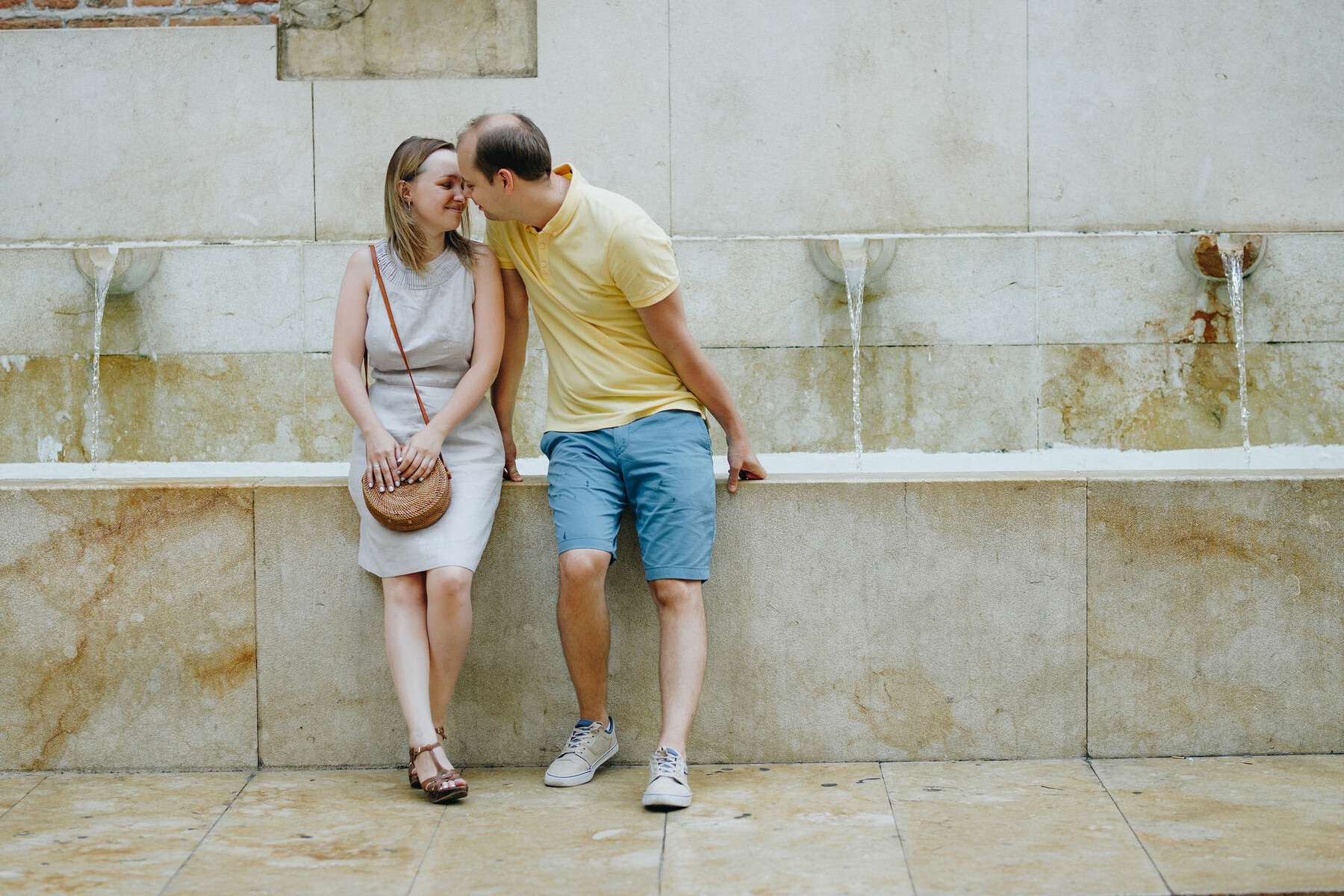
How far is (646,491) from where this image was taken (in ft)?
9.30

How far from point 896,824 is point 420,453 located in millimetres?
1373

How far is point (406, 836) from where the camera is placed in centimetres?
253

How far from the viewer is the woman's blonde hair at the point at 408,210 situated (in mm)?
2889

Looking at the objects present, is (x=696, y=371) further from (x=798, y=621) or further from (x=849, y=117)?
(x=849, y=117)

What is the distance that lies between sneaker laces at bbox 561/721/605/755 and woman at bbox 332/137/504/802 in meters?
0.30

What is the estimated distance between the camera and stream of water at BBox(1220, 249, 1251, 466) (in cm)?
535

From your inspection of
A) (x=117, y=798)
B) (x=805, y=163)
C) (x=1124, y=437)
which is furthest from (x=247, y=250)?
(x=1124, y=437)

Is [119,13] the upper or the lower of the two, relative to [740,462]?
upper

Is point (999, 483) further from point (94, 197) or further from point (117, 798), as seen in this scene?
point (94, 197)

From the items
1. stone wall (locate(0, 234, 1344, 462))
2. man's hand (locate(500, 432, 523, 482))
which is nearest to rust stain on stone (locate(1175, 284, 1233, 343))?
stone wall (locate(0, 234, 1344, 462))

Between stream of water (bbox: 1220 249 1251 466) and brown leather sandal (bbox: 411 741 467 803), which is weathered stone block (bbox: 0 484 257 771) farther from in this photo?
stream of water (bbox: 1220 249 1251 466)

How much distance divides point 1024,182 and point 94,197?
444 centimetres

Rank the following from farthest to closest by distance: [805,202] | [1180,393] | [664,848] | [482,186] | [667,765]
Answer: [805,202], [1180,393], [482,186], [667,765], [664,848]

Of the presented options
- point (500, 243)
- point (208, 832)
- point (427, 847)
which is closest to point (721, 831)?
point (427, 847)
